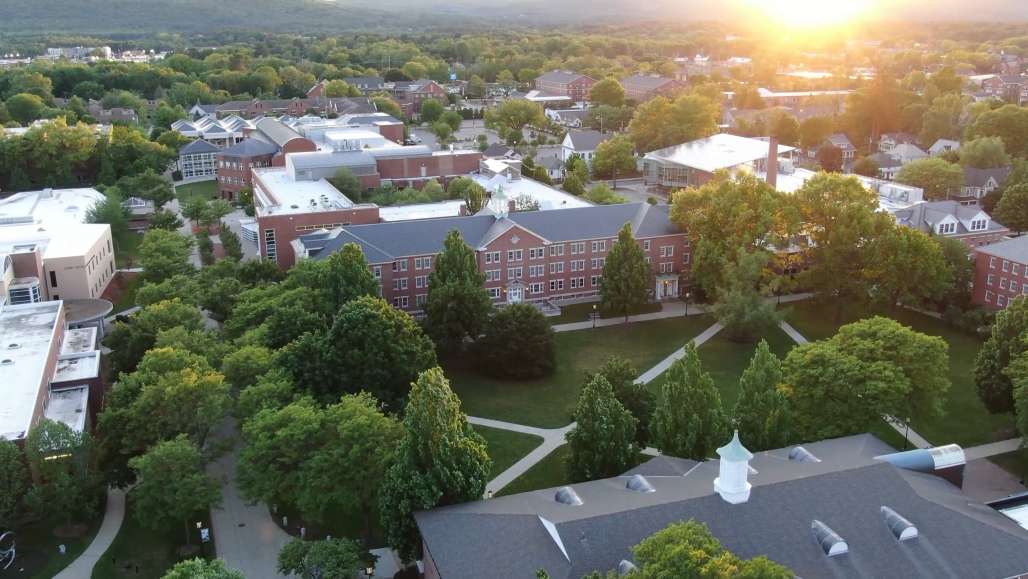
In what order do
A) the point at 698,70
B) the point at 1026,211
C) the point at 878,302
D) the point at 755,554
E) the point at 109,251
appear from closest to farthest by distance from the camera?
the point at 755,554 → the point at 878,302 → the point at 109,251 → the point at 1026,211 → the point at 698,70

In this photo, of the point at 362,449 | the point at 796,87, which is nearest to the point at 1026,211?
the point at 362,449

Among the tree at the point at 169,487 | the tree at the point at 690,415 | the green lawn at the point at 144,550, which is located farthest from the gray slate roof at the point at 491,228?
the tree at the point at 690,415

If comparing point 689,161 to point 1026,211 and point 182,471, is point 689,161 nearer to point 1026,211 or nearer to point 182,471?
point 1026,211

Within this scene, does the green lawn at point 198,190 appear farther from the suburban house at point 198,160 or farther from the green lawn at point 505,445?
the green lawn at point 505,445

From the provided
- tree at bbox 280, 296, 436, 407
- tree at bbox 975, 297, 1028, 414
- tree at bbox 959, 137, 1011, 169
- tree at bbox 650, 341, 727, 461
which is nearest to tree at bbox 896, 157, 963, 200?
tree at bbox 959, 137, 1011, 169

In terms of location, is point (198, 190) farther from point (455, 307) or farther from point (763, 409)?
point (763, 409)

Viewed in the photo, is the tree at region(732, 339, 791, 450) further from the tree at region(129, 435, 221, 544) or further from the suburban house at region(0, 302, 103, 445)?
the suburban house at region(0, 302, 103, 445)

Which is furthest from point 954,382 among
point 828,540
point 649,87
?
point 649,87

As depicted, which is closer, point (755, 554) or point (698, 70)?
point (755, 554)
